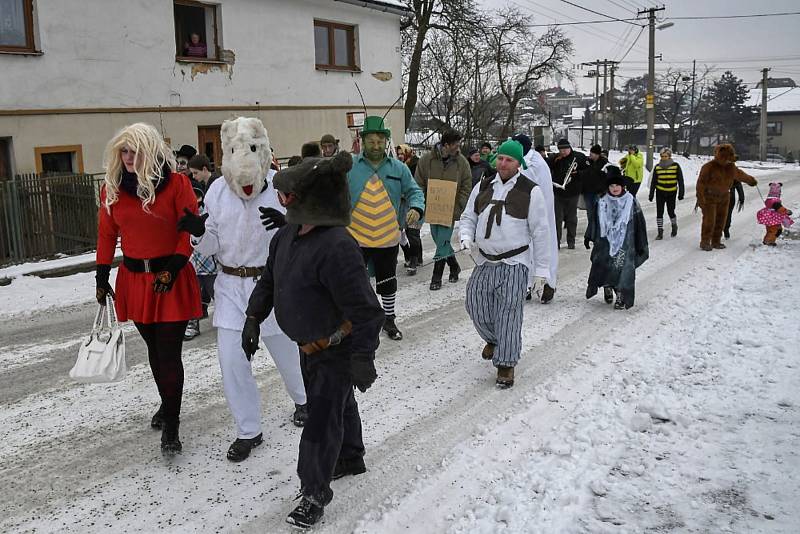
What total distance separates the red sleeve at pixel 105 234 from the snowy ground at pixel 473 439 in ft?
4.14

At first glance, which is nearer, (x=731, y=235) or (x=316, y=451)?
(x=316, y=451)

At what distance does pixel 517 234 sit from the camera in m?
5.91

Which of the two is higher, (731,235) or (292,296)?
(292,296)

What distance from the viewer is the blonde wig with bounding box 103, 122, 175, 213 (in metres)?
4.24

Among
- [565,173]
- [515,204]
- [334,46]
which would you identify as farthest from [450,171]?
[334,46]

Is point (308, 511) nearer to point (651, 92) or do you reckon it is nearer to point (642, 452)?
point (642, 452)

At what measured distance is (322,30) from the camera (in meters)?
19.5

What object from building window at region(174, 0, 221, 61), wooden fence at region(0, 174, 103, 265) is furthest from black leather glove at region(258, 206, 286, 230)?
building window at region(174, 0, 221, 61)

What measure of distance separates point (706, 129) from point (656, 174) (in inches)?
2905

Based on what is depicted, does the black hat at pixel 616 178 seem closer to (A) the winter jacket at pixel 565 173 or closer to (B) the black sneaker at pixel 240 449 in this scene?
(A) the winter jacket at pixel 565 173

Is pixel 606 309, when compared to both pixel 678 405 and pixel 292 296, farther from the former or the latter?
pixel 292 296

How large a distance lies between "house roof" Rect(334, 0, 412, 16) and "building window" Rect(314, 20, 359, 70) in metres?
0.73

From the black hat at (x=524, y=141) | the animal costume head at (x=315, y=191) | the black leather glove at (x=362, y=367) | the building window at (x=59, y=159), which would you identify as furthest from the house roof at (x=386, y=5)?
the black leather glove at (x=362, y=367)

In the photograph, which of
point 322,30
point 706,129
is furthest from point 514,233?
point 706,129
